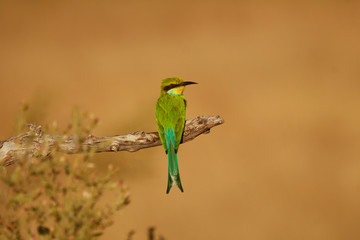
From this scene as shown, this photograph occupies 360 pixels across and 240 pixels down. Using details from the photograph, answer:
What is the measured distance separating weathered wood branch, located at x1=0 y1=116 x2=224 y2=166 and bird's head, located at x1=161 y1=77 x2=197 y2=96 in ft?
0.95

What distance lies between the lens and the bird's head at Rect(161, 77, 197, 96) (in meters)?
2.83

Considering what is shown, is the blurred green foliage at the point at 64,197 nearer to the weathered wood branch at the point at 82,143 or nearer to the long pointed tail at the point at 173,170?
the weathered wood branch at the point at 82,143

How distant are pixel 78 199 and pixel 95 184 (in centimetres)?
8

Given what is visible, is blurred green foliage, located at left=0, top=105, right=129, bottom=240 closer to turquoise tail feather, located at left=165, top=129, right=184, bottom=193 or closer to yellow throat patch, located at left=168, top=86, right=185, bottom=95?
turquoise tail feather, located at left=165, top=129, right=184, bottom=193

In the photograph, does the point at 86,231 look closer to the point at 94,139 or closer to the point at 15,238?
the point at 15,238

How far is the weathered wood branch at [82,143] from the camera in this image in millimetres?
2191

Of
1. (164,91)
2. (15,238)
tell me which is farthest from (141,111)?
(15,238)

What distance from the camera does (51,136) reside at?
2.33 meters

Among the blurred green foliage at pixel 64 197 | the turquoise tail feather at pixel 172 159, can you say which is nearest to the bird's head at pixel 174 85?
the turquoise tail feather at pixel 172 159

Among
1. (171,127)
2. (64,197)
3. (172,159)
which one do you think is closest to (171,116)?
(171,127)

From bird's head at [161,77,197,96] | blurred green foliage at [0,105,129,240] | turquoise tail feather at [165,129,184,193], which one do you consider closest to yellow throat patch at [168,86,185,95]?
bird's head at [161,77,197,96]

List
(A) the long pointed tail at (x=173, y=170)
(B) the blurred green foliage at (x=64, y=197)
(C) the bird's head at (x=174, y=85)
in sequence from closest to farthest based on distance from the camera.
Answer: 1. (B) the blurred green foliage at (x=64, y=197)
2. (A) the long pointed tail at (x=173, y=170)
3. (C) the bird's head at (x=174, y=85)

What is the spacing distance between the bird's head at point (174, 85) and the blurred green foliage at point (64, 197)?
1435mm

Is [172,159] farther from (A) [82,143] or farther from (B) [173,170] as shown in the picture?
(A) [82,143]
